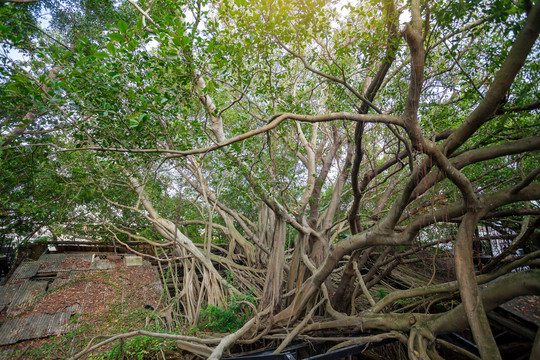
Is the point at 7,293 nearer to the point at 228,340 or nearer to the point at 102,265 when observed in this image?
the point at 102,265

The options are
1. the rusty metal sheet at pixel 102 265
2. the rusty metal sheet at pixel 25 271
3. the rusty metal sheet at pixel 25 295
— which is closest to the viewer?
the rusty metal sheet at pixel 25 295

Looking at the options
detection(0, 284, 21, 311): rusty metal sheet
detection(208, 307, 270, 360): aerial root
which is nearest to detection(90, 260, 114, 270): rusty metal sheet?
detection(0, 284, 21, 311): rusty metal sheet

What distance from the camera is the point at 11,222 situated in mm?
5238

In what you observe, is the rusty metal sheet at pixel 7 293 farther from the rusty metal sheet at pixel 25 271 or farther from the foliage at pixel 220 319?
the foliage at pixel 220 319

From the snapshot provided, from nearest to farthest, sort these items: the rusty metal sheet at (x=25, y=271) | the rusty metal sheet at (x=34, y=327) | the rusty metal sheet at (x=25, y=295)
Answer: the rusty metal sheet at (x=34, y=327) → the rusty metal sheet at (x=25, y=295) → the rusty metal sheet at (x=25, y=271)

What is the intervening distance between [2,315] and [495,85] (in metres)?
5.58

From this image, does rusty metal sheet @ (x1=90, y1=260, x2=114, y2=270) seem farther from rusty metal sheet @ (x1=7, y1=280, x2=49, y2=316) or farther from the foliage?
the foliage

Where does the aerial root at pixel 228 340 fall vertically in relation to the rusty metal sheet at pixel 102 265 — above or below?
below

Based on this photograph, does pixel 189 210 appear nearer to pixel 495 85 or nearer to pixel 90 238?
pixel 90 238

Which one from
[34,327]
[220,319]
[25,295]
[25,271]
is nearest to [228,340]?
[220,319]

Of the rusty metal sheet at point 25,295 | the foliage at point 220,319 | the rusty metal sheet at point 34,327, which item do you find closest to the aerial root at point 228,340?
the foliage at point 220,319

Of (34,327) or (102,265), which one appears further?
(102,265)

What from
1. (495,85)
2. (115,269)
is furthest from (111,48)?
(115,269)

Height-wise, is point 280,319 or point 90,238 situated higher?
point 90,238
